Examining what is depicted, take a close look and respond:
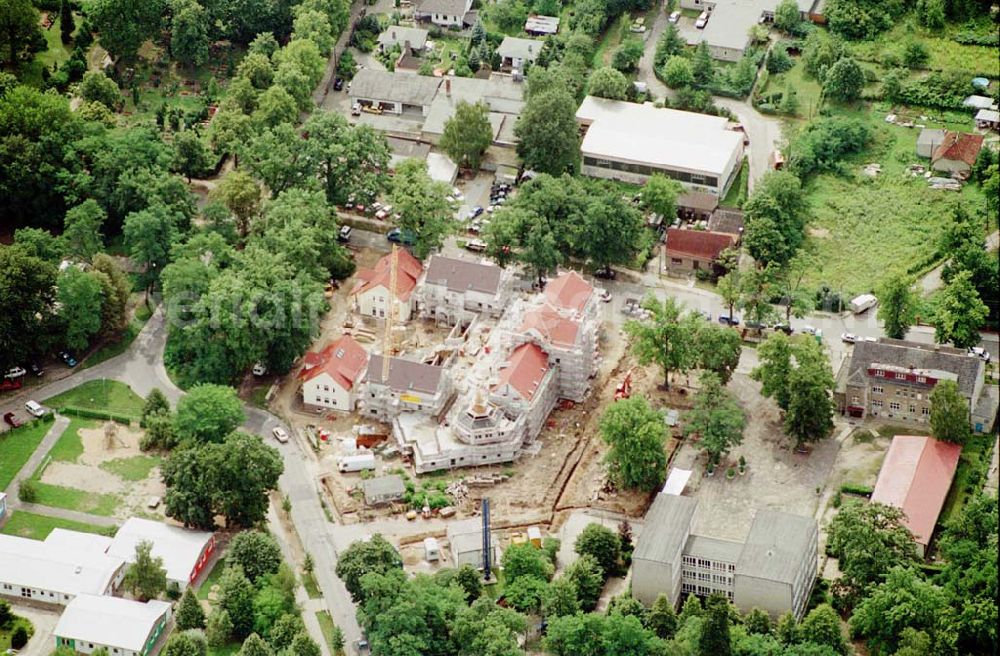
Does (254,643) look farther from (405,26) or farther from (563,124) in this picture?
(405,26)

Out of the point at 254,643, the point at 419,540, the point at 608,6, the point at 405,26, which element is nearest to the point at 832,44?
the point at 608,6

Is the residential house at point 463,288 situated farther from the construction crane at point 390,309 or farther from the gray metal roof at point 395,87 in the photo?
the gray metal roof at point 395,87

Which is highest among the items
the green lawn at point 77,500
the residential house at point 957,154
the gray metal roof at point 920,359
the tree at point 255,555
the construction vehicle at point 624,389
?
the residential house at point 957,154

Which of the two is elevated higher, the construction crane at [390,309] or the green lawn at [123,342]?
the construction crane at [390,309]

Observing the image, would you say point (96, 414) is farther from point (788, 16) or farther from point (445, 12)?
point (788, 16)

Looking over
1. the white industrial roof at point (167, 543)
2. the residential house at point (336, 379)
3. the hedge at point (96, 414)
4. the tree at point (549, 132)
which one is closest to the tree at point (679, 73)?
the tree at point (549, 132)

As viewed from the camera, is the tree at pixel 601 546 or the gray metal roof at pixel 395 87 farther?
the gray metal roof at pixel 395 87

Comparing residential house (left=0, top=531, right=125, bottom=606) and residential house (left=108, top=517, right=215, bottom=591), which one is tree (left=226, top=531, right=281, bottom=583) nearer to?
residential house (left=108, top=517, right=215, bottom=591)
